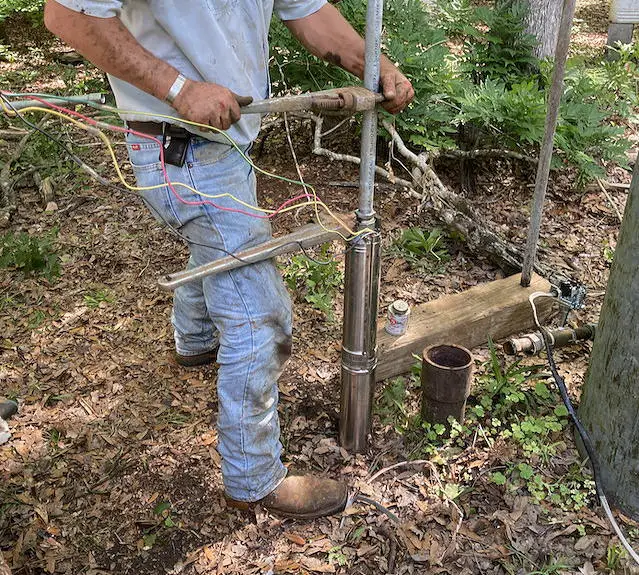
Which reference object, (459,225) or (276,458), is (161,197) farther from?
(459,225)

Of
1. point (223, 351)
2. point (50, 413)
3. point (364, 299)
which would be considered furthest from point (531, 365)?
point (50, 413)

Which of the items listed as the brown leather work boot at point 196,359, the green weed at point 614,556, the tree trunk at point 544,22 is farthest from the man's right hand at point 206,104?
the tree trunk at point 544,22

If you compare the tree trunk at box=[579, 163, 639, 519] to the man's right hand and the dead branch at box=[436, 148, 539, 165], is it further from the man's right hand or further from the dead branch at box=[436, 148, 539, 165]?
the dead branch at box=[436, 148, 539, 165]

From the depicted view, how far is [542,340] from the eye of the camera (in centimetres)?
312

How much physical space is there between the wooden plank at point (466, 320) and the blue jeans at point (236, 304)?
874mm

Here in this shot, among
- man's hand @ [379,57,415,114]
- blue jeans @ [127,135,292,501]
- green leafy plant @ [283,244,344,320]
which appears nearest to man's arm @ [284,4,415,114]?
man's hand @ [379,57,415,114]

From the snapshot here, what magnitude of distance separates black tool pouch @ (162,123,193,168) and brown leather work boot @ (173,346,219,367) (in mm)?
1402

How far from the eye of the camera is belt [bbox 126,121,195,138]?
7.28 ft

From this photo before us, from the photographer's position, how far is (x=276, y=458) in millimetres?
2566

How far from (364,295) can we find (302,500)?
0.88 metres

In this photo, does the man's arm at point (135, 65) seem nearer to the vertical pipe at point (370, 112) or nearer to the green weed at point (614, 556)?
the vertical pipe at point (370, 112)

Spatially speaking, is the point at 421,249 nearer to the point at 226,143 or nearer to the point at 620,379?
the point at 620,379

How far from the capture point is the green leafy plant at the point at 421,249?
4.15m

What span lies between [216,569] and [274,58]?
3.60 m
